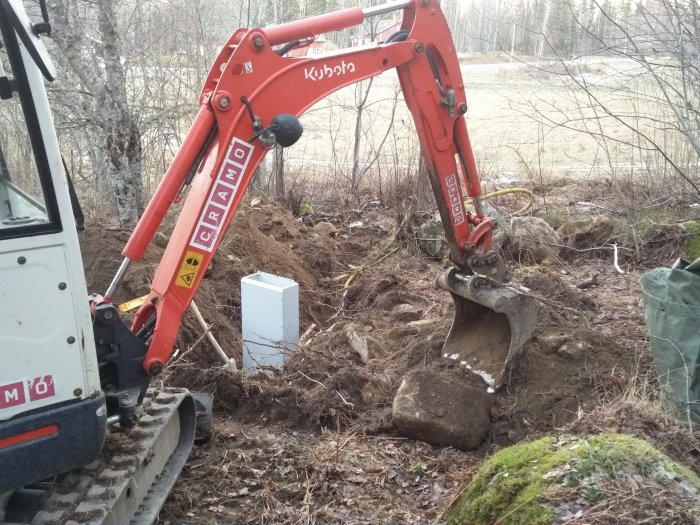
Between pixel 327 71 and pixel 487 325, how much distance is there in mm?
2189

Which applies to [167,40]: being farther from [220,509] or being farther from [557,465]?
[557,465]

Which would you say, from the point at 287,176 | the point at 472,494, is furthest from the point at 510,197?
the point at 472,494

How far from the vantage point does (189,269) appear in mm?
3289

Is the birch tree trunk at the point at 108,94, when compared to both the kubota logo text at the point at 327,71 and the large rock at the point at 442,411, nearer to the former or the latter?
the kubota logo text at the point at 327,71

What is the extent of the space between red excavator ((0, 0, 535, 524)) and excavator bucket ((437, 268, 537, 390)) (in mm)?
11

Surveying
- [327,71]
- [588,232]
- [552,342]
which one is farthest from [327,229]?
[327,71]

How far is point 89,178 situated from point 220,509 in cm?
743

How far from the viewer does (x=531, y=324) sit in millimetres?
4527

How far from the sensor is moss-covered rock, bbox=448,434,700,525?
2.51m

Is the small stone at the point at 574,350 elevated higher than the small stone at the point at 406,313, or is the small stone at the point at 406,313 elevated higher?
the small stone at the point at 574,350

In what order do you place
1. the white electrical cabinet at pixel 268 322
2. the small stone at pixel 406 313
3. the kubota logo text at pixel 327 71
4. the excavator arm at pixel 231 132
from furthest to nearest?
the small stone at pixel 406 313
the white electrical cabinet at pixel 268 322
the kubota logo text at pixel 327 71
the excavator arm at pixel 231 132

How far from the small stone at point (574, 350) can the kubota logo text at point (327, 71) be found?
239cm

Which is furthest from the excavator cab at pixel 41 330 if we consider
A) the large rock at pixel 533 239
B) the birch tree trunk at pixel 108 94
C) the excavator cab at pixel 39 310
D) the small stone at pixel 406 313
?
the large rock at pixel 533 239

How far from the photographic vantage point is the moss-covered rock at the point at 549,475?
2.51 m
